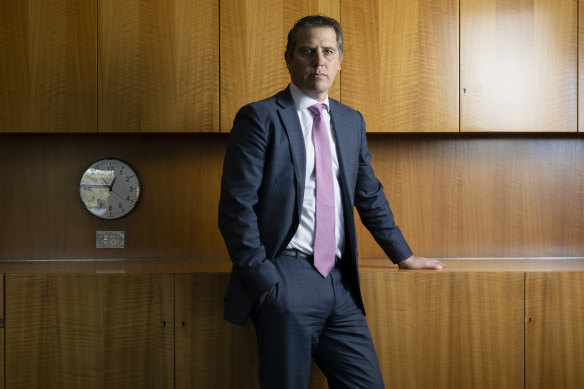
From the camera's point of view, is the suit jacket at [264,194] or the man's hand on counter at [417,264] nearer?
the suit jacket at [264,194]

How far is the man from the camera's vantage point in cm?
167

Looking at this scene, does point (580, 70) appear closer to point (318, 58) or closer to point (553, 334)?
point (553, 334)

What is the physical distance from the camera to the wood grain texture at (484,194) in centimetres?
272

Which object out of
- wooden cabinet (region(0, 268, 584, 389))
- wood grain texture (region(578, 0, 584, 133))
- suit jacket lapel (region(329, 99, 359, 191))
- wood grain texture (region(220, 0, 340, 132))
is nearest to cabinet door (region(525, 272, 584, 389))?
wooden cabinet (region(0, 268, 584, 389))

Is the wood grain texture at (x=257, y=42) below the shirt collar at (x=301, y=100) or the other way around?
the other way around

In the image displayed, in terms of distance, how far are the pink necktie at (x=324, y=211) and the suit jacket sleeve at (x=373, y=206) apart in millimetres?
240

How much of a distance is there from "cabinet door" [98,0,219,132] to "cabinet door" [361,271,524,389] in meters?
1.08

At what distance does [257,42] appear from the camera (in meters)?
2.38

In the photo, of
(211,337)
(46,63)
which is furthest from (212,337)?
(46,63)

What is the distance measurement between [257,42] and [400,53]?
2.08ft

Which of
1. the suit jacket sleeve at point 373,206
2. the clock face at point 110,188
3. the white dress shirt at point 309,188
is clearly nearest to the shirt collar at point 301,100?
the white dress shirt at point 309,188

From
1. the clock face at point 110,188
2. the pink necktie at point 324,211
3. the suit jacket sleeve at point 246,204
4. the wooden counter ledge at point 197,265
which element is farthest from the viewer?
the clock face at point 110,188

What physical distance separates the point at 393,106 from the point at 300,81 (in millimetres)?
734

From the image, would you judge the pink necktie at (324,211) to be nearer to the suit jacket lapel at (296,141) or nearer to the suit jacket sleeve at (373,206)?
the suit jacket lapel at (296,141)
